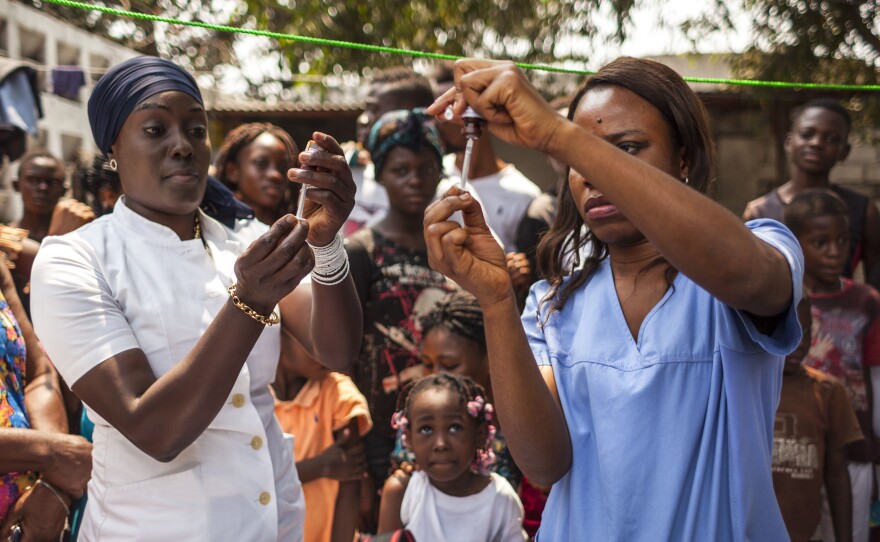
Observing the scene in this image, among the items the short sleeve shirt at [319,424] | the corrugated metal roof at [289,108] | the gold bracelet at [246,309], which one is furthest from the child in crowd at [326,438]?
the corrugated metal roof at [289,108]

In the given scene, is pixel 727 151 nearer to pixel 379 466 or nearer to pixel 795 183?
pixel 795 183

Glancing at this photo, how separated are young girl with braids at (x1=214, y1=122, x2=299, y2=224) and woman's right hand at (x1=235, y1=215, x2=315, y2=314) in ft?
7.35

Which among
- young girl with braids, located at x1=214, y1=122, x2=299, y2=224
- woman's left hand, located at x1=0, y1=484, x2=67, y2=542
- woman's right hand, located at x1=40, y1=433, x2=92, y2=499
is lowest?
woman's left hand, located at x1=0, y1=484, x2=67, y2=542

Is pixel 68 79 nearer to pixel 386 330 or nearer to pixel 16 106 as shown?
pixel 16 106

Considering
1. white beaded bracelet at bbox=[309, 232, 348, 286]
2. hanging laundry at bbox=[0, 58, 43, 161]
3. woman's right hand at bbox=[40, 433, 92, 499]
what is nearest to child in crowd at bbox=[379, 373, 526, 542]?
white beaded bracelet at bbox=[309, 232, 348, 286]

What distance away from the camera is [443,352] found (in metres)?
3.72

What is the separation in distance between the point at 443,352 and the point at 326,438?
0.60 metres

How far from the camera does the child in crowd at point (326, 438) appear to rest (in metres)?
3.64

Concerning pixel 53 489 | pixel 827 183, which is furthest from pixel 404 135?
pixel 827 183

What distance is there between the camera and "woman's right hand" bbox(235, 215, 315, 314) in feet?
6.76

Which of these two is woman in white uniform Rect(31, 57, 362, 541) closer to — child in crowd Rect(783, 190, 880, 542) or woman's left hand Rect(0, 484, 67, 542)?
woman's left hand Rect(0, 484, 67, 542)

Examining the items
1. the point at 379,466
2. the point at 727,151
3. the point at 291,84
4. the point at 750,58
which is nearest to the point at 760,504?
the point at 379,466

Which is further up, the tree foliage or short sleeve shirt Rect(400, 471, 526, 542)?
the tree foliage

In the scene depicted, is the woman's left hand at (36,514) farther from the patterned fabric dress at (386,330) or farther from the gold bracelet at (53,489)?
the patterned fabric dress at (386,330)
